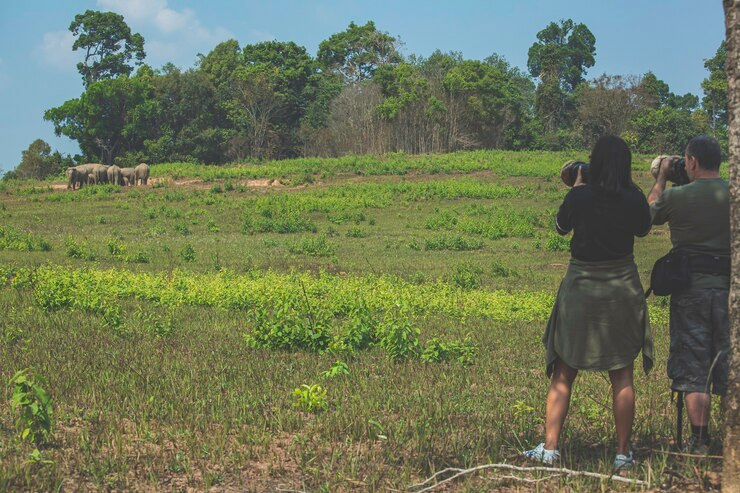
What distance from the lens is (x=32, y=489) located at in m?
4.04

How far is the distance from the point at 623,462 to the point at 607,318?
2.59 ft

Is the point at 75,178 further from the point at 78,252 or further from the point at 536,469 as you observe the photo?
the point at 536,469

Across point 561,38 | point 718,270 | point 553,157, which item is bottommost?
point 718,270

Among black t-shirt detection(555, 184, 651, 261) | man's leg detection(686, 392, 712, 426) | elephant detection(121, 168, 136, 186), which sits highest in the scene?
elephant detection(121, 168, 136, 186)


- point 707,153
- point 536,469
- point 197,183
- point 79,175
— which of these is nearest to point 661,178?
point 707,153

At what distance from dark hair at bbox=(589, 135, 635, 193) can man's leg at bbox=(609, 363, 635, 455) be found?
1.03 metres

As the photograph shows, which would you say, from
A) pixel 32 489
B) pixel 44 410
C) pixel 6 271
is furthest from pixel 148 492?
pixel 6 271

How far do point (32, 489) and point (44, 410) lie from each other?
591 millimetres

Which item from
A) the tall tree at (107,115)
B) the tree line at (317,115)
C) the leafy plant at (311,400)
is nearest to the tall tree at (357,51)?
the tree line at (317,115)

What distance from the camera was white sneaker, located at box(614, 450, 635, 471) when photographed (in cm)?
432

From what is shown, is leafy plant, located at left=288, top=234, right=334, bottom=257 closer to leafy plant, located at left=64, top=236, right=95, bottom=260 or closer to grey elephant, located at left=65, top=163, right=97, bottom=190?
leafy plant, located at left=64, top=236, right=95, bottom=260

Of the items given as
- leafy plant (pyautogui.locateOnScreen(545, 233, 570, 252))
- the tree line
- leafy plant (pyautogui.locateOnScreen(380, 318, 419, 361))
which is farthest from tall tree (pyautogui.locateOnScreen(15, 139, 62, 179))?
leafy plant (pyautogui.locateOnScreen(380, 318, 419, 361))

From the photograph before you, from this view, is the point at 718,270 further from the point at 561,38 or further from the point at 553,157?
the point at 561,38

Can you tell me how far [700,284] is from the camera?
181 inches
